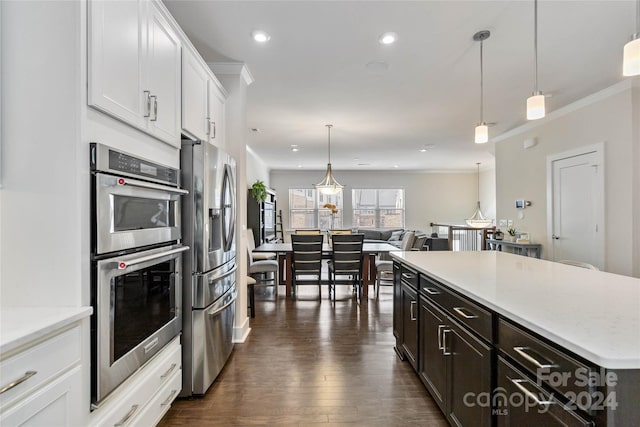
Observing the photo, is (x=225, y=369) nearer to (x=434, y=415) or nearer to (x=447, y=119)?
(x=434, y=415)

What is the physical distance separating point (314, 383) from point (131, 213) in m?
1.80

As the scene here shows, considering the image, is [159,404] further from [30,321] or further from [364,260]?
[364,260]

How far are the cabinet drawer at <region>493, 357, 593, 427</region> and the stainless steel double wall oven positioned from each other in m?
1.63

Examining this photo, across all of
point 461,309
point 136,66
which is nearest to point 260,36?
point 136,66

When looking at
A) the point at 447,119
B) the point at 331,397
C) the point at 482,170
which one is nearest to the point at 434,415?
the point at 331,397

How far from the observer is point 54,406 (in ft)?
3.63

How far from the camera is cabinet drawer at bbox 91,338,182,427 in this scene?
4.50 ft

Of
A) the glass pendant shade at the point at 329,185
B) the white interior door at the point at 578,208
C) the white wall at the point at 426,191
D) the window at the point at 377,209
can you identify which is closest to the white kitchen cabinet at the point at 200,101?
the glass pendant shade at the point at 329,185

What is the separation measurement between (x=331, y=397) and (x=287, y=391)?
1.07ft

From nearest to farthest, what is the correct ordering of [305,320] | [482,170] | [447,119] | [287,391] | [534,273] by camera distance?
[534,273]
[287,391]
[305,320]
[447,119]
[482,170]

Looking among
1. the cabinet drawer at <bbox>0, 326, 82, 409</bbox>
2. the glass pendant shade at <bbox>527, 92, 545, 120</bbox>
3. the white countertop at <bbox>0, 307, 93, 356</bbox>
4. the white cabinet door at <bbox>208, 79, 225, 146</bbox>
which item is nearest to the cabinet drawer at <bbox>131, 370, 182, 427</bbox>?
the cabinet drawer at <bbox>0, 326, 82, 409</bbox>

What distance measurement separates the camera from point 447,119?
496 cm

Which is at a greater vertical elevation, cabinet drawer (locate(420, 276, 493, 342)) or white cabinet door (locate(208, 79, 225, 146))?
white cabinet door (locate(208, 79, 225, 146))

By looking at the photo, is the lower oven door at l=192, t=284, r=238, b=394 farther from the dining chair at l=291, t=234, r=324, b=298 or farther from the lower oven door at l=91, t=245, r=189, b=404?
the dining chair at l=291, t=234, r=324, b=298
